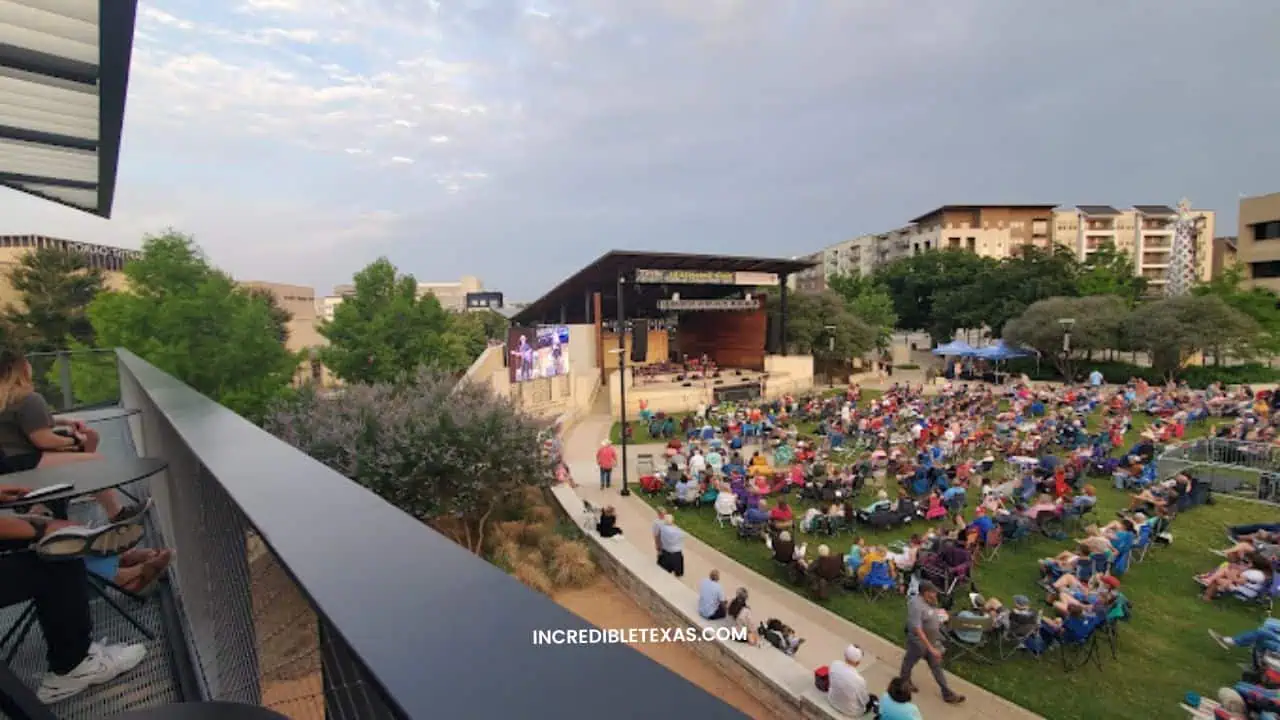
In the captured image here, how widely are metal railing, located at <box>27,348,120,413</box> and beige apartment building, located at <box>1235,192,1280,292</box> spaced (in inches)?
2445

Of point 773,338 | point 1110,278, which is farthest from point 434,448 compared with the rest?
point 1110,278

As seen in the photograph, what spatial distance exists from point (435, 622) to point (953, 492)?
13.1 m

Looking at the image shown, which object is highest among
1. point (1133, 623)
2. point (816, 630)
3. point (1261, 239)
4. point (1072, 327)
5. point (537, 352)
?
point (1261, 239)

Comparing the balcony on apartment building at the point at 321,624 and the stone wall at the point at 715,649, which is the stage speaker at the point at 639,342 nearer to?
the stone wall at the point at 715,649

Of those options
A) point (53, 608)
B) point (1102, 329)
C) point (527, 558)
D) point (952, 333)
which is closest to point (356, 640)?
point (53, 608)

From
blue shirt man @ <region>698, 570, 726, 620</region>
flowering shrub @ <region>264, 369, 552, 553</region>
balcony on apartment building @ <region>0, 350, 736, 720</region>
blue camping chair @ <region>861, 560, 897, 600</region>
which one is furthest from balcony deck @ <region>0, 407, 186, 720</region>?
blue camping chair @ <region>861, 560, 897, 600</region>

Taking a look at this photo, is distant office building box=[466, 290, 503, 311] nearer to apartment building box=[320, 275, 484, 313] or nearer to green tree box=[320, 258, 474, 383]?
apartment building box=[320, 275, 484, 313]

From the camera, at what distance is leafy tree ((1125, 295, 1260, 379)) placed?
30.3 m

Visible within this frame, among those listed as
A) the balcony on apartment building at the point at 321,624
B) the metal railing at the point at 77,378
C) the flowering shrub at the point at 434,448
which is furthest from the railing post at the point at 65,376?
the balcony on apartment building at the point at 321,624

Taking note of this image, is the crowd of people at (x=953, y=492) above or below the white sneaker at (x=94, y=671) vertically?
below

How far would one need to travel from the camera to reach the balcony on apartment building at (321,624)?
2.39 feet

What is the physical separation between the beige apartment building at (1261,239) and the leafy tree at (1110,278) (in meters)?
6.69

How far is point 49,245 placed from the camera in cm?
4081

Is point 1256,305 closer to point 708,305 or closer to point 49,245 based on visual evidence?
point 708,305
